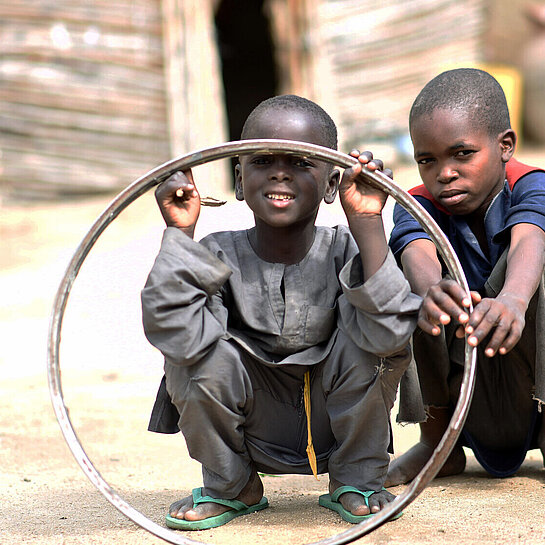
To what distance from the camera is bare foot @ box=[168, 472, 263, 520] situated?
Result: 7.22ft

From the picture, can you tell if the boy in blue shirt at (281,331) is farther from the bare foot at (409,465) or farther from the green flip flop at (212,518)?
the bare foot at (409,465)

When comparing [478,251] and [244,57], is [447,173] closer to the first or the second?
[478,251]

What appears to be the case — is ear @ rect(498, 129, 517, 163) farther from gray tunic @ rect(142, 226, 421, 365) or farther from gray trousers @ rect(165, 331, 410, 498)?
gray trousers @ rect(165, 331, 410, 498)

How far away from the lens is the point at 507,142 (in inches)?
102

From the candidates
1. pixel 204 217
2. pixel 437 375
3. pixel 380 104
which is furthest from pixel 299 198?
pixel 380 104

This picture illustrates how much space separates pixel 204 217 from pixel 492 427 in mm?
4526

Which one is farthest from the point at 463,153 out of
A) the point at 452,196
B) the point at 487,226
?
the point at 487,226

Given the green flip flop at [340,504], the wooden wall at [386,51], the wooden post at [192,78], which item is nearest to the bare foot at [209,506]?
the green flip flop at [340,504]

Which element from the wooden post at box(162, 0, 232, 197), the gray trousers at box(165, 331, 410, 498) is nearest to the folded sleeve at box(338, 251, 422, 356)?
the gray trousers at box(165, 331, 410, 498)

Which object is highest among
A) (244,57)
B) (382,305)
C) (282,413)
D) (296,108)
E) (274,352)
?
(244,57)

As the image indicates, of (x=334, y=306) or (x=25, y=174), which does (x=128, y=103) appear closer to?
(x=25, y=174)

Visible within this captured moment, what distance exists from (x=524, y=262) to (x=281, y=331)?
0.70 metres

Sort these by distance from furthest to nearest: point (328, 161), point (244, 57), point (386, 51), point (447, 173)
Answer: point (244, 57) < point (386, 51) < point (447, 173) < point (328, 161)

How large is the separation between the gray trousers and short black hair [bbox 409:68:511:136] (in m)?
0.80
